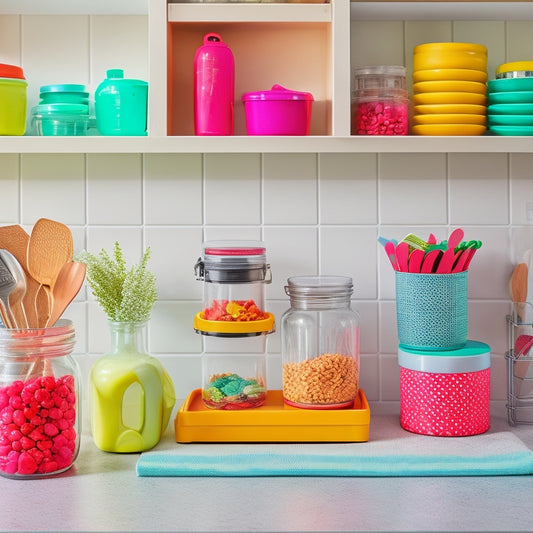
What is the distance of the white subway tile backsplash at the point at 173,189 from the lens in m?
1.64

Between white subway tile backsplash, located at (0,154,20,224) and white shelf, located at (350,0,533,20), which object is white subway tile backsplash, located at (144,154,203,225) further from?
white shelf, located at (350,0,533,20)

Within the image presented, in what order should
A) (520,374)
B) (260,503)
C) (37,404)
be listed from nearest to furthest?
(260,503), (37,404), (520,374)

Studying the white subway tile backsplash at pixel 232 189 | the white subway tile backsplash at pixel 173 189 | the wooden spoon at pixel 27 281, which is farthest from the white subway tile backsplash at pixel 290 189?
the wooden spoon at pixel 27 281

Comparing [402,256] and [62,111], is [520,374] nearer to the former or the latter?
[402,256]

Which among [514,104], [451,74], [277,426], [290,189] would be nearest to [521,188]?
[514,104]

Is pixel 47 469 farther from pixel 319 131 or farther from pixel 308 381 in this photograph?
pixel 319 131

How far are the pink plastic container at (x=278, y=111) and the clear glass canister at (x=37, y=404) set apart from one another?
0.54 meters

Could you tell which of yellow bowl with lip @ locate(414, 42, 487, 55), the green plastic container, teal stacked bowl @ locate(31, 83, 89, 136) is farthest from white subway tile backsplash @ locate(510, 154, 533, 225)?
the green plastic container

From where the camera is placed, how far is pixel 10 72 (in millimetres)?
1475

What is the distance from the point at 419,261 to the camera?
1443 mm

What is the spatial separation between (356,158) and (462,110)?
256 millimetres

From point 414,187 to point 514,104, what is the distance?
270mm

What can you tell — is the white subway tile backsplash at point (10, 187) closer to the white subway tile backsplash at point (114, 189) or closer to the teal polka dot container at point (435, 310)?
the white subway tile backsplash at point (114, 189)

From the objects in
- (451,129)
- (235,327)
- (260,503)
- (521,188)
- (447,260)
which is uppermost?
(451,129)
